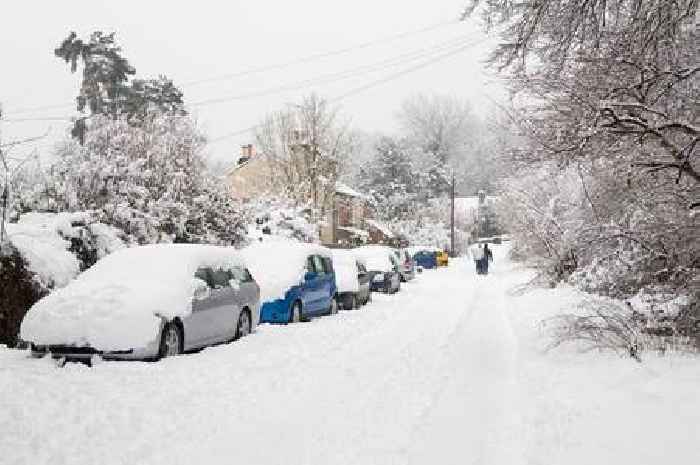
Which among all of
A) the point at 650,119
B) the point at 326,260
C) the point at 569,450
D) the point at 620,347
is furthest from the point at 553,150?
the point at 326,260

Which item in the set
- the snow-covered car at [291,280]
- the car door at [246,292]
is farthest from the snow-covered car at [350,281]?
the car door at [246,292]

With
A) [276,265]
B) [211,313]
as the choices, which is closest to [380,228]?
[276,265]

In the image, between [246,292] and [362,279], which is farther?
[362,279]

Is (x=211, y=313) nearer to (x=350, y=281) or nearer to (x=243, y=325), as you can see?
(x=243, y=325)

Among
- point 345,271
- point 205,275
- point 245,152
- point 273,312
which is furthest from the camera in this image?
point 245,152

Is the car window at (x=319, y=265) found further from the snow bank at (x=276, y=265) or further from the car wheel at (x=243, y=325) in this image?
the car wheel at (x=243, y=325)

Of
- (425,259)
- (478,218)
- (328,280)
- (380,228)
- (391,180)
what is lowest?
(328,280)

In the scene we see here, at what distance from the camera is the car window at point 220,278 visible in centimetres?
1229

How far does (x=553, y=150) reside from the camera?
9484 millimetres

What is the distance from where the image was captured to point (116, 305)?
10.0 meters

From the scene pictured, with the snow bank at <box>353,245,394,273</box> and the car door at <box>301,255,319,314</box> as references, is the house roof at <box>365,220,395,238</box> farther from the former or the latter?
the car door at <box>301,255,319,314</box>

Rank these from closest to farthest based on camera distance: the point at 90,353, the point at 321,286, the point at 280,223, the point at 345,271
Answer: the point at 90,353
the point at 321,286
the point at 345,271
the point at 280,223

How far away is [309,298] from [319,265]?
1373mm

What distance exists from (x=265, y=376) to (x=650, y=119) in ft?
20.0
